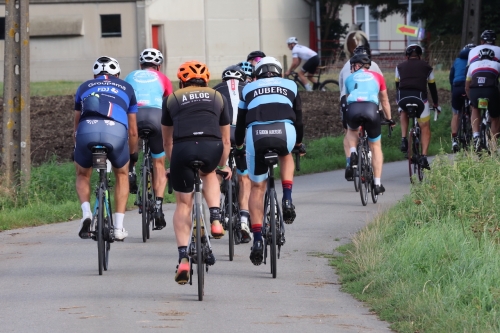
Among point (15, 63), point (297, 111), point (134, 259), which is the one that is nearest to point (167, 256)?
point (134, 259)

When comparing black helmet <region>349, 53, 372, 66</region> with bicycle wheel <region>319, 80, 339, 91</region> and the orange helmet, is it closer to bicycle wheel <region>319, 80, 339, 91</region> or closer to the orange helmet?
the orange helmet

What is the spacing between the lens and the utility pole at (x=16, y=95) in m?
15.7

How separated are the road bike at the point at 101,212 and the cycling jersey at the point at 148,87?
236cm

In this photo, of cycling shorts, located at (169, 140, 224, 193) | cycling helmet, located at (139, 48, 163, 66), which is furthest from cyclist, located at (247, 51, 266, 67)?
cycling shorts, located at (169, 140, 224, 193)

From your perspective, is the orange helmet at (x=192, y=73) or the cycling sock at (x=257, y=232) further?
the cycling sock at (x=257, y=232)

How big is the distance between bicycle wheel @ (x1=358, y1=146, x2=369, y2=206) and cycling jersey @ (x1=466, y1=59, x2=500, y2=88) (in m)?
3.29

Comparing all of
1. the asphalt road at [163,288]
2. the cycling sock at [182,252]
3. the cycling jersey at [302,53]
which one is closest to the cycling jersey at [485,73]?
the asphalt road at [163,288]

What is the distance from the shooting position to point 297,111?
1026cm

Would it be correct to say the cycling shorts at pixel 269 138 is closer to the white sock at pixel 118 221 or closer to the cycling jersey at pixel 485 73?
the white sock at pixel 118 221

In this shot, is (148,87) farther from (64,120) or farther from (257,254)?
(64,120)

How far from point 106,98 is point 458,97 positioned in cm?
994

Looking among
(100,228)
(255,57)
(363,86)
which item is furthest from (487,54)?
(100,228)

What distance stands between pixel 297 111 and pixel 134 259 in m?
2.34

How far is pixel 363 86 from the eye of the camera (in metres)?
14.7
